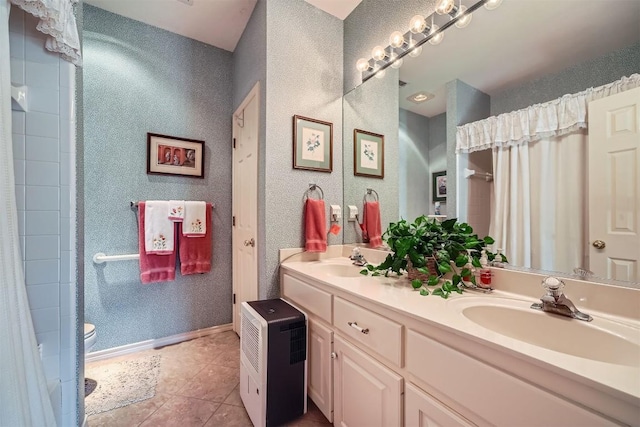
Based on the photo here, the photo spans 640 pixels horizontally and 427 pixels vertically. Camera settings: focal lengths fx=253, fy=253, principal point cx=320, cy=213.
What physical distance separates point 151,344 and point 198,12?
2635mm

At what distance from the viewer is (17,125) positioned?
3.12 feet

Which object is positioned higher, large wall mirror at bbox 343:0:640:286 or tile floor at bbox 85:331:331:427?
large wall mirror at bbox 343:0:640:286

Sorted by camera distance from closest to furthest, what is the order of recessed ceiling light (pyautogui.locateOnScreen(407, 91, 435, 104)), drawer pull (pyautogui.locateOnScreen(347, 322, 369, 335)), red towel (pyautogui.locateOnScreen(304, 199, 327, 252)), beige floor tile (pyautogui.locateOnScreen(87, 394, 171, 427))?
1. drawer pull (pyautogui.locateOnScreen(347, 322, 369, 335))
2. beige floor tile (pyautogui.locateOnScreen(87, 394, 171, 427))
3. recessed ceiling light (pyautogui.locateOnScreen(407, 91, 435, 104))
4. red towel (pyautogui.locateOnScreen(304, 199, 327, 252))

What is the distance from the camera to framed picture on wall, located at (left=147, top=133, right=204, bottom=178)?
2.05 metres

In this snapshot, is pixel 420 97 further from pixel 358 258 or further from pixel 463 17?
pixel 358 258

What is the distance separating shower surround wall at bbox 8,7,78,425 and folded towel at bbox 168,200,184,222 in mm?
975

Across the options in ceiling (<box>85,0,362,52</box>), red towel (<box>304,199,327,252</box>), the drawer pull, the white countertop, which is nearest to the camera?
the white countertop

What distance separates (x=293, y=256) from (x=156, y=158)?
4.63 ft

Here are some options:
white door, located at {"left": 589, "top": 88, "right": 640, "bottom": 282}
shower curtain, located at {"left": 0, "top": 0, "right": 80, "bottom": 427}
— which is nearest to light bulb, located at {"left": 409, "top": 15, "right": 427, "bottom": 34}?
white door, located at {"left": 589, "top": 88, "right": 640, "bottom": 282}

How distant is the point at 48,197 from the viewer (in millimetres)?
1000

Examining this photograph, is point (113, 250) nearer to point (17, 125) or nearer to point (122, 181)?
point (122, 181)

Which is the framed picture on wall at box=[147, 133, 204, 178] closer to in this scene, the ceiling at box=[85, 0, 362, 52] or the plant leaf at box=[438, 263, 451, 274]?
the ceiling at box=[85, 0, 362, 52]

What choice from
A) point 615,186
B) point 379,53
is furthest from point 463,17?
point 615,186

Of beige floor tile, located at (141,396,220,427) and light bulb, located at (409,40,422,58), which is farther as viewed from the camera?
light bulb, located at (409,40,422,58)
